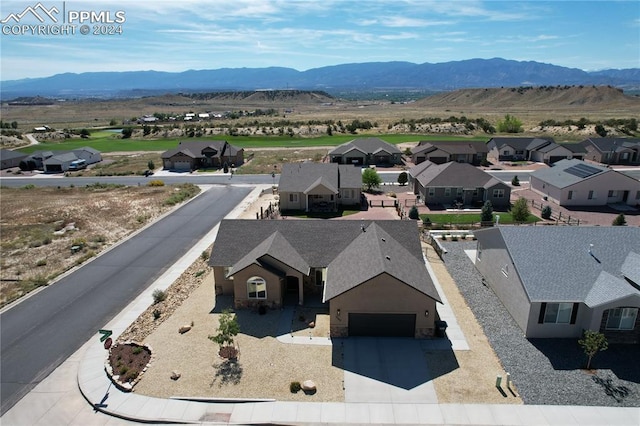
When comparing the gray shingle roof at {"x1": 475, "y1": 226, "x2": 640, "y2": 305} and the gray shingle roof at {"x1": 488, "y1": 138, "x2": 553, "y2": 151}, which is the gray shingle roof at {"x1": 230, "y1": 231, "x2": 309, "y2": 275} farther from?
the gray shingle roof at {"x1": 488, "y1": 138, "x2": 553, "y2": 151}

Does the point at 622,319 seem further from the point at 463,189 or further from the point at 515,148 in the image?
the point at 515,148

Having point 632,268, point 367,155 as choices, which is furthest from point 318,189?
point 632,268

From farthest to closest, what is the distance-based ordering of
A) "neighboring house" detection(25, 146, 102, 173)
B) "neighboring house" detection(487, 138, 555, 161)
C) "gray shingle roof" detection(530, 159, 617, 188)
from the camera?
"neighboring house" detection(25, 146, 102, 173)
"neighboring house" detection(487, 138, 555, 161)
"gray shingle roof" detection(530, 159, 617, 188)

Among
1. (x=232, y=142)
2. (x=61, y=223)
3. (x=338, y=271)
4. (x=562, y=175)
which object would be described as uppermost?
(x=562, y=175)

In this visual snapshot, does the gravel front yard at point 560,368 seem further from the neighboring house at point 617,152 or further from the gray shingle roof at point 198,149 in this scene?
the neighboring house at point 617,152

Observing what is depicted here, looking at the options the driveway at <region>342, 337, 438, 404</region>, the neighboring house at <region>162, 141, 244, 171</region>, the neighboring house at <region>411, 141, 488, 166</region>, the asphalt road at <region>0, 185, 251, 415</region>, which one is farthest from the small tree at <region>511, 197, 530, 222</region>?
the neighboring house at <region>162, 141, 244, 171</region>

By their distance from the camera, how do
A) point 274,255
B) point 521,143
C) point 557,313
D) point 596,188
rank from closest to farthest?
1. point 557,313
2. point 274,255
3. point 596,188
4. point 521,143

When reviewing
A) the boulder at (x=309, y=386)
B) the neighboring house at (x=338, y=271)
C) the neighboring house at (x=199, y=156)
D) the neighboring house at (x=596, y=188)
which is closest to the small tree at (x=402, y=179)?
the neighboring house at (x=596, y=188)
